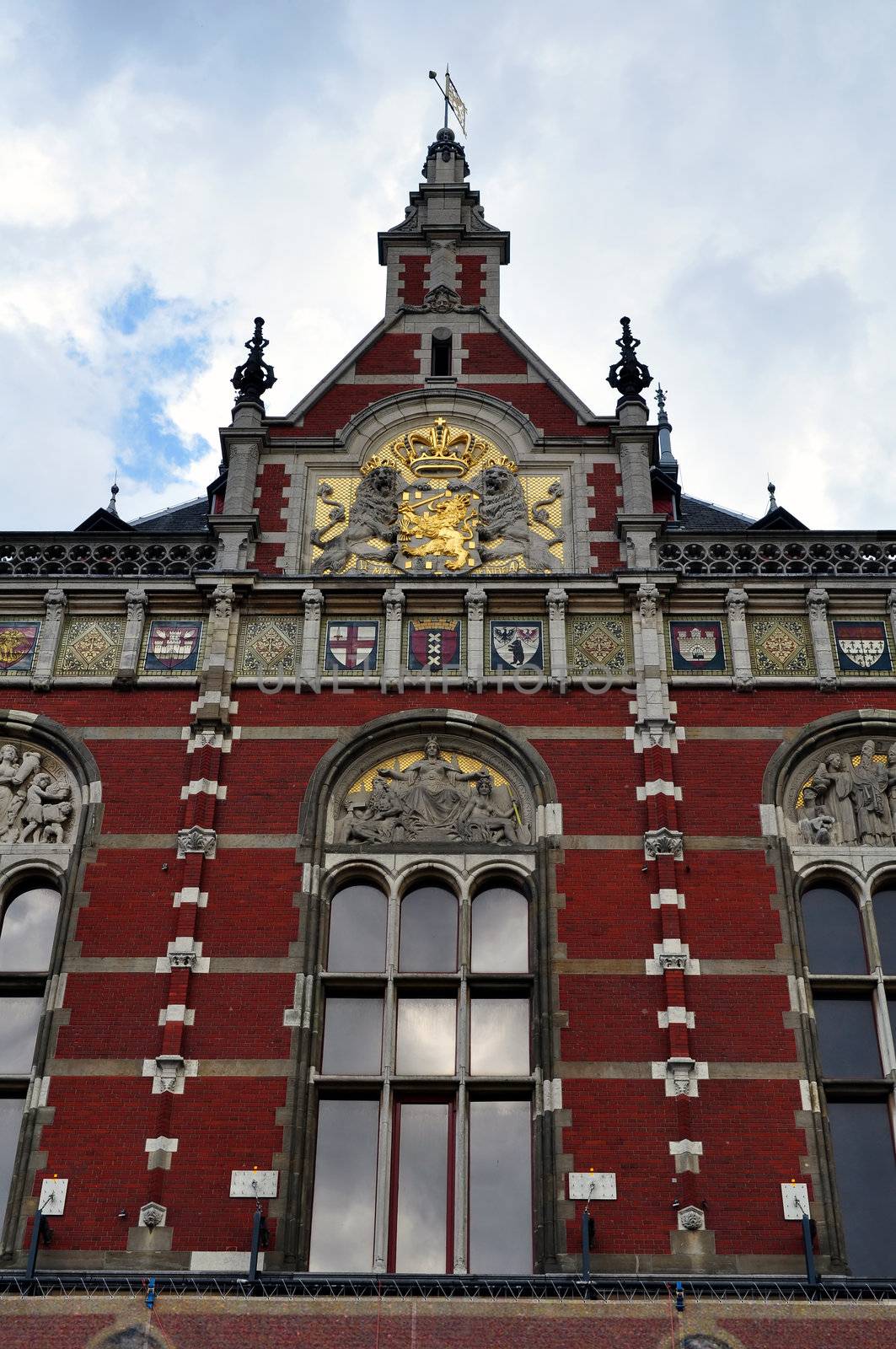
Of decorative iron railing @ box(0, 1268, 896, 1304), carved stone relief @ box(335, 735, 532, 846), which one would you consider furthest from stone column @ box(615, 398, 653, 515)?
decorative iron railing @ box(0, 1268, 896, 1304)

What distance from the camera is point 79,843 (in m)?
17.2

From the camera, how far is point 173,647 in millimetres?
18812

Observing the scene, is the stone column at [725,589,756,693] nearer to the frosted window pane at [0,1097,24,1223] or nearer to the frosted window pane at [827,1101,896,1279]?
the frosted window pane at [827,1101,896,1279]

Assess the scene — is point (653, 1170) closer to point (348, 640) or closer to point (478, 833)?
point (478, 833)

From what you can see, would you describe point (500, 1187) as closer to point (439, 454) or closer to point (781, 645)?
point (781, 645)

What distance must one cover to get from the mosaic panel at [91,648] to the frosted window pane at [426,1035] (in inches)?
212

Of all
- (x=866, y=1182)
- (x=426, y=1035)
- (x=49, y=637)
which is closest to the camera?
(x=866, y=1182)

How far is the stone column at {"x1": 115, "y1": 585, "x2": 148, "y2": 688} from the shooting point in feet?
60.4

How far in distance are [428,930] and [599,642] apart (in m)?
4.07

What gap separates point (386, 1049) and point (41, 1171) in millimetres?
3461

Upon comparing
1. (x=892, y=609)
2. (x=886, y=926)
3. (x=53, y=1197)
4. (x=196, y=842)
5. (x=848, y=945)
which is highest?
(x=892, y=609)

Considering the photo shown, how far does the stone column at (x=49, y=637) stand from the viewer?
1842 centimetres

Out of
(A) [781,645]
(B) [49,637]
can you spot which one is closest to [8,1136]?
(B) [49,637]

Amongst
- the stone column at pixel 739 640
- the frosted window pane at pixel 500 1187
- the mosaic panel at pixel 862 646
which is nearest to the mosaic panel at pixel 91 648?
the frosted window pane at pixel 500 1187
